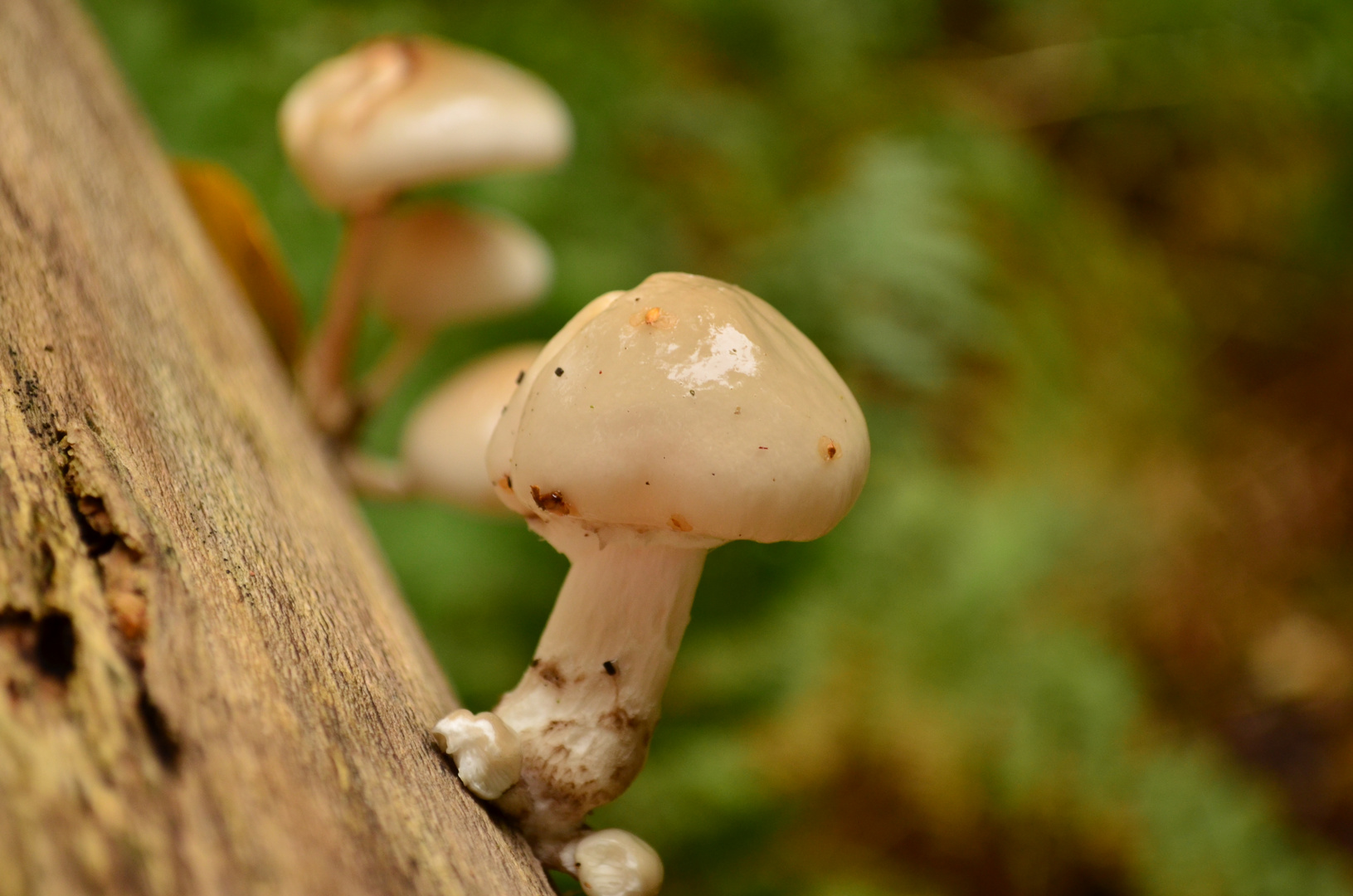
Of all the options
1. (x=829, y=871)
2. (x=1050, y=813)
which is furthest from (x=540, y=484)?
(x=1050, y=813)

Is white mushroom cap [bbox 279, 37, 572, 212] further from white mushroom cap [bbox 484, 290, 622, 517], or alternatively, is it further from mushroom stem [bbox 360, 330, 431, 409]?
white mushroom cap [bbox 484, 290, 622, 517]

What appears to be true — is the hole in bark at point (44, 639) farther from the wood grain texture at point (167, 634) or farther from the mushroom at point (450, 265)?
the mushroom at point (450, 265)

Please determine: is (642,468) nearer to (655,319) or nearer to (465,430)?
(655,319)

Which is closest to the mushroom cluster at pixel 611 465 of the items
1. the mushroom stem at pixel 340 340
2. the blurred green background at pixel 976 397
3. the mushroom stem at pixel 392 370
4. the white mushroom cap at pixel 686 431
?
the white mushroom cap at pixel 686 431

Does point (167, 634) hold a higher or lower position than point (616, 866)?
higher

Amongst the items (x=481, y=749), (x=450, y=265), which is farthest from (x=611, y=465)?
(x=450, y=265)

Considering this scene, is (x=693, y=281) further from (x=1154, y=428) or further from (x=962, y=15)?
(x=962, y=15)
